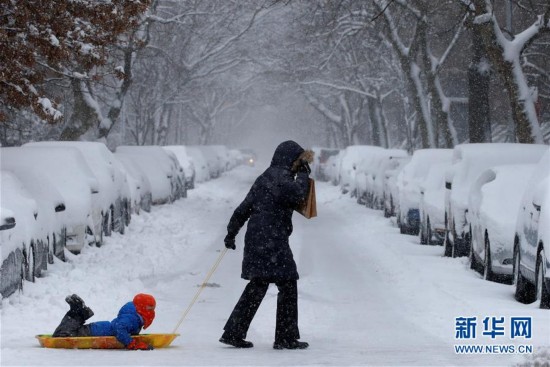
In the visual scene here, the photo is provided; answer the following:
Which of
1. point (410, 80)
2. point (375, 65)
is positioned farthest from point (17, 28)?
point (375, 65)

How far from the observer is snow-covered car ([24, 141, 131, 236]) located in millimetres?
20922

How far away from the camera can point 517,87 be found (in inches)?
990

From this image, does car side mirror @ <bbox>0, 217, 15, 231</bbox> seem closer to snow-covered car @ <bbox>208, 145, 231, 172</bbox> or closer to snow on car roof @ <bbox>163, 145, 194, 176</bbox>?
snow on car roof @ <bbox>163, 145, 194, 176</bbox>

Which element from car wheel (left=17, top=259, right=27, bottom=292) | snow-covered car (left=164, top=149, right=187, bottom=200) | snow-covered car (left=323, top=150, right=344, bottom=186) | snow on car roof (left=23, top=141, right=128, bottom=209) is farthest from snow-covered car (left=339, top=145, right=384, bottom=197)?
car wheel (left=17, top=259, right=27, bottom=292)

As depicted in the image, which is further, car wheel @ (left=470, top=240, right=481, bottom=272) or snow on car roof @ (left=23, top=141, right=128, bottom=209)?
snow on car roof @ (left=23, top=141, right=128, bottom=209)

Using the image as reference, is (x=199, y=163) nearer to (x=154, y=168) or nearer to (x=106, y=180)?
(x=154, y=168)

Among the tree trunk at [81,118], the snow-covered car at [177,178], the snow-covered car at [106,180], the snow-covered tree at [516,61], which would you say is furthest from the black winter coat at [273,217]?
the snow-covered car at [177,178]

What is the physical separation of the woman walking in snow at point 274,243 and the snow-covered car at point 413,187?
1447 centimetres

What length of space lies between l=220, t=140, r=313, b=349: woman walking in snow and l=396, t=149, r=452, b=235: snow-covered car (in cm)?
1447

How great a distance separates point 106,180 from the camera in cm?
2133

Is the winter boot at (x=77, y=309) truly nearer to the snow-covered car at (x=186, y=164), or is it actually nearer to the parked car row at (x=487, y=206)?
the parked car row at (x=487, y=206)

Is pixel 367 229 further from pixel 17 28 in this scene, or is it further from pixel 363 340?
pixel 363 340

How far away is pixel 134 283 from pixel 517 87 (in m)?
12.8

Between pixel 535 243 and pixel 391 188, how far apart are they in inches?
648
